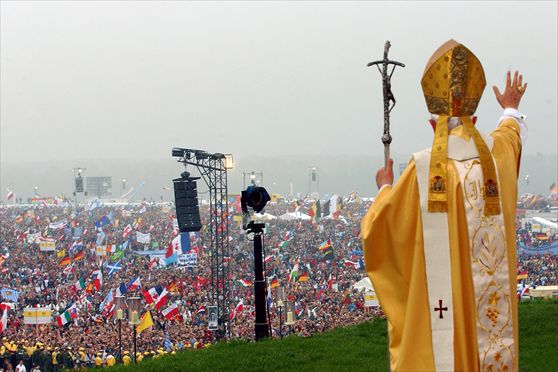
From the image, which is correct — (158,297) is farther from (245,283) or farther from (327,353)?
Answer: (327,353)

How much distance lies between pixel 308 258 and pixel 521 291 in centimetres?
1454

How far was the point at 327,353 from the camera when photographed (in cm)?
948

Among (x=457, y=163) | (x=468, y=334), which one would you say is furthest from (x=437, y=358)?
(x=457, y=163)

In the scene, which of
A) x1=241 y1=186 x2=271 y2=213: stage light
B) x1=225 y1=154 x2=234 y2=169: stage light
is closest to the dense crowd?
x1=225 y1=154 x2=234 y2=169: stage light

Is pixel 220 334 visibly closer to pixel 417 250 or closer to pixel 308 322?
pixel 308 322

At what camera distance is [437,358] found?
4.21 m

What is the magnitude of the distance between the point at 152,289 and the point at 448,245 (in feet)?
57.5

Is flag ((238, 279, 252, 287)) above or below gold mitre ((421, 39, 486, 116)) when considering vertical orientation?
below

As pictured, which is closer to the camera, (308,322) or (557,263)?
(308,322)

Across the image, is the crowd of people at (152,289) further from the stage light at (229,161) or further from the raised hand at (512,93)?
the raised hand at (512,93)

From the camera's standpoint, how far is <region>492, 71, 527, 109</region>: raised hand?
16.3ft

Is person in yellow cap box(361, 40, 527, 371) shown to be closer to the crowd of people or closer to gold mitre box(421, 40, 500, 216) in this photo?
gold mitre box(421, 40, 500, 216)

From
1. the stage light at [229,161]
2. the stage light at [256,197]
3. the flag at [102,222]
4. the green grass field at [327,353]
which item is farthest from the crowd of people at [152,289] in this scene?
the flag at [102,222]

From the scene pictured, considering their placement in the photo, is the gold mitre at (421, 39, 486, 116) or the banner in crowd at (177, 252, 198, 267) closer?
the gold mitre at (421, 39, 486, 116)
